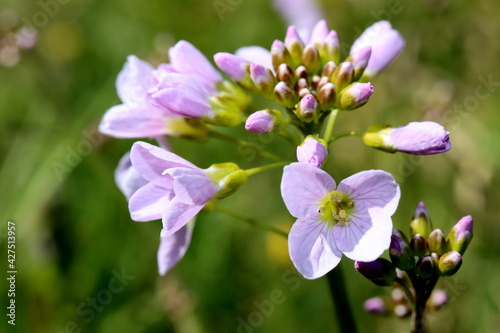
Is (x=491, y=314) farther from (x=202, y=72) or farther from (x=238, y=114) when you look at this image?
(x=202, y=72)

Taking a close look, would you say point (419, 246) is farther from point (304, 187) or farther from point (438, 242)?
point (304, 187)

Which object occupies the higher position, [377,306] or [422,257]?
[422,257]

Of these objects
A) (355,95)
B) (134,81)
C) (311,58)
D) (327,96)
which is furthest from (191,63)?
(355,95)

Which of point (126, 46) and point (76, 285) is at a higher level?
point (126, 46)

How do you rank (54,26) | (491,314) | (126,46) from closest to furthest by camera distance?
(491,314) < (126,46) < (54,26)

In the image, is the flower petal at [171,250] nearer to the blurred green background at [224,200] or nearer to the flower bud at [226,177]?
the flower bud at [226,177]

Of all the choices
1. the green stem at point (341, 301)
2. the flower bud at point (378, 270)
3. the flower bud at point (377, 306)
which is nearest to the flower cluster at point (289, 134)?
the flower bud at point (378, 270)

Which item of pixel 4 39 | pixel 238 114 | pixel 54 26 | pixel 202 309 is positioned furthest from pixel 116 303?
pixel 54 26

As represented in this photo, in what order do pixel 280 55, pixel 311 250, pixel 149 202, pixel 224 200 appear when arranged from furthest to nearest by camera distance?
pixel 224 200 < pixel 280 55 < pixel 149 202 < pixel 311 250

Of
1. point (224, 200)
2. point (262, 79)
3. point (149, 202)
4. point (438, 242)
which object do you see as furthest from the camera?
point (224, 200)
